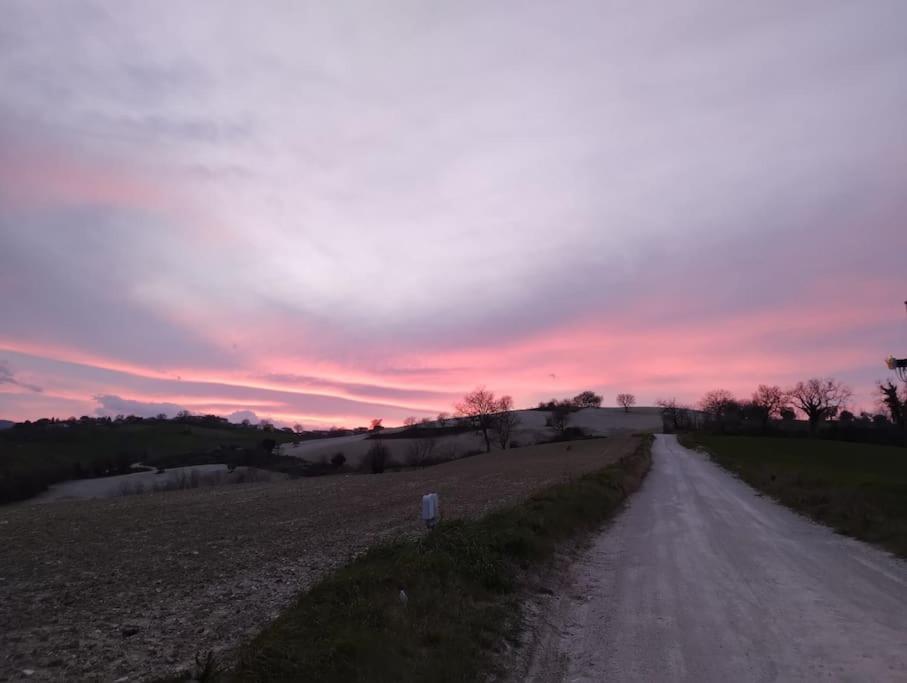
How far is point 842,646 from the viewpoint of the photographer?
8266mm

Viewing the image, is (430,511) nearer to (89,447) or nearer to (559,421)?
(89,447)

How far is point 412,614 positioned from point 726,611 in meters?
5.22

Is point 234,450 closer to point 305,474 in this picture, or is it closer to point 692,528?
point 305,474

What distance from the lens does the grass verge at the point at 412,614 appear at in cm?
704

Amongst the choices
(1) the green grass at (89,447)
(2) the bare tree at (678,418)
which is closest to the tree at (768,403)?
(2) the bare tree at (678,418)

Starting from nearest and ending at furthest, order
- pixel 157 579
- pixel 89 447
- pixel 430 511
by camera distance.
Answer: pixel 157 579 → pixel 430 511 → pixel 89 447

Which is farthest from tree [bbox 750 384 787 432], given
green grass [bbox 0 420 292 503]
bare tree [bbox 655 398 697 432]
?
green grass [bbox 0 420 292 503]

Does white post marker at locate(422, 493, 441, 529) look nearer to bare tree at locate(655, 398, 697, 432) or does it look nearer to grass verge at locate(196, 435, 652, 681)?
grass verge at locate(196, 435, 652, 681)

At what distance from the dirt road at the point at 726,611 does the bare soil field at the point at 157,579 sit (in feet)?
17.7

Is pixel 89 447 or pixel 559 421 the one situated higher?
pixel 559 421

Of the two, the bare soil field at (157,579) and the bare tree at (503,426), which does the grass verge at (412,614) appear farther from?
the bare tree at (503,426)

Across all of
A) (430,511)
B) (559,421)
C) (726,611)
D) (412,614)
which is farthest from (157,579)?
(559,421)

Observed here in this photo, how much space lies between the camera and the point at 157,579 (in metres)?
15.5

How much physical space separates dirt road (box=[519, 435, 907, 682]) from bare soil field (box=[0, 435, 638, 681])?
541cm
